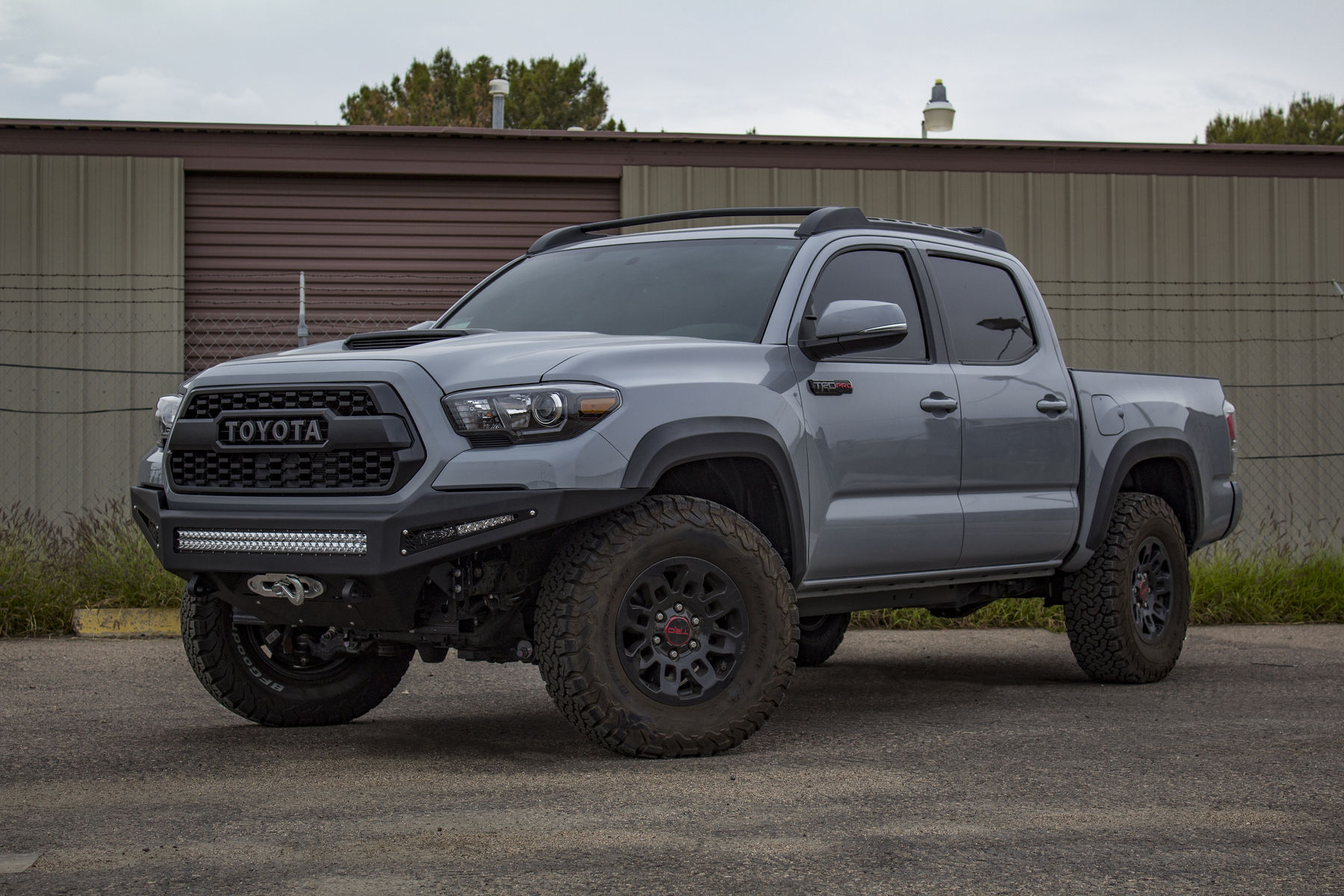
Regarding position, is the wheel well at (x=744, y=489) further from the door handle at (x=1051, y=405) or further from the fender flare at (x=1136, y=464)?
the fender flare at (x=1136, y=464)

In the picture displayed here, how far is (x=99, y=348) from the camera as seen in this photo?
13297mm

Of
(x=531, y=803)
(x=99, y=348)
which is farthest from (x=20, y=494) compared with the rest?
Result: (x=531, y=803)

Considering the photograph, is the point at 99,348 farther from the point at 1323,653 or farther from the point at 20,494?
the point at 1323,653

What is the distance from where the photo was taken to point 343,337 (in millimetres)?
13930

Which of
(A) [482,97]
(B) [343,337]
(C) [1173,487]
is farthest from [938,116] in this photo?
(A) [482,97]

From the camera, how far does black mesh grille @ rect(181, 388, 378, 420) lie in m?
4.82

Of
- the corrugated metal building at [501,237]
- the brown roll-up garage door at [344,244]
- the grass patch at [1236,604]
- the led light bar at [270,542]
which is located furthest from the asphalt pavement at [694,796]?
the brown roll-up garage door at [344,244]

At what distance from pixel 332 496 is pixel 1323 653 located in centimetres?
602

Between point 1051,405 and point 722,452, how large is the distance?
2.25 m

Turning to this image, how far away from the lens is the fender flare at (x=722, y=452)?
4.91 metres

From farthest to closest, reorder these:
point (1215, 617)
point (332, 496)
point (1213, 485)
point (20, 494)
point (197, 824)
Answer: point (20, 494), point (1215, 617), point (1213, 485), point (332, 496), point (197, 824)

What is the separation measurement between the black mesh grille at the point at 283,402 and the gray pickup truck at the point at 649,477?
0.01m

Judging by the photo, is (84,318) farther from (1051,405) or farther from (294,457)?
(1051,405)

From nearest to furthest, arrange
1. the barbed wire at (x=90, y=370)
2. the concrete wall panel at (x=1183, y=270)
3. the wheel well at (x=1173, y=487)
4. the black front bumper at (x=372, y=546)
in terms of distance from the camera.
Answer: the black front bumper at (x=372, y=546) → the wheel well at (x=1173, y=487) → the barbed wire at (x=90, y=370) → the concrete wall panel at (x=1183, y=270)
